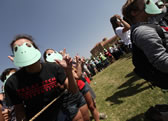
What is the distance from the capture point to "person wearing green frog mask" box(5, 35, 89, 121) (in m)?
1.42

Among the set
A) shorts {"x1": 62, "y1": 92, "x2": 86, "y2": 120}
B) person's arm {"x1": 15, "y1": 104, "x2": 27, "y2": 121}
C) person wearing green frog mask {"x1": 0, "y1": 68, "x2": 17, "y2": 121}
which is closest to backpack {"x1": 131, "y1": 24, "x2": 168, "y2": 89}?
shorts {"x1": 62, "y1": 92, "x2": 86, "y2": 120}

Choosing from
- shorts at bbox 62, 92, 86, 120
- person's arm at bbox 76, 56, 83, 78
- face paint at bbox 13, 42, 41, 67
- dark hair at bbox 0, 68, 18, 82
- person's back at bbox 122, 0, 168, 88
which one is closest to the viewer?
person's back at bbox 122, 0, 168, 88

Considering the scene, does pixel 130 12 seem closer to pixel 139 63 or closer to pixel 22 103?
pixel 139 63

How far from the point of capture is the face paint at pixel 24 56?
1.38 metres

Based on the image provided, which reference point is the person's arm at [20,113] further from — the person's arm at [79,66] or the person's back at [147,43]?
the person's back at [147,43]

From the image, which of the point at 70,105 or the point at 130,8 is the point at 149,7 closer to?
the point at 130,8

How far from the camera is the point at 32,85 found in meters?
1.47

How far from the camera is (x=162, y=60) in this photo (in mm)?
1118

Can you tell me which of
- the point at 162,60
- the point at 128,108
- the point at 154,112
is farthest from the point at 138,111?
the point at 162,60

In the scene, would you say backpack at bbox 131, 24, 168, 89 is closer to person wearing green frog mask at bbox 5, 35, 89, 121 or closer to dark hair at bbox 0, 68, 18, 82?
person wearing green frog mask at bbox 5, 35, 89, 121

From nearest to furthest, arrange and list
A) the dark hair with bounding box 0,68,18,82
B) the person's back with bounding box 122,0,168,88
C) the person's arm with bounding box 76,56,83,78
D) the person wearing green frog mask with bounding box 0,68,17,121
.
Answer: the person's back with bounding box 122,0,168,88
the person's arm with bounding box 76,56,83,78
the person wearing green frog mask with bounding box 0,68,17,121
the dark hair with bounding box 0,68,18,82

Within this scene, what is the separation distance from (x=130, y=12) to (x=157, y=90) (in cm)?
246

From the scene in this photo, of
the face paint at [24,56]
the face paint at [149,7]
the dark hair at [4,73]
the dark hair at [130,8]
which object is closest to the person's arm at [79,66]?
the face paint at [24,56]

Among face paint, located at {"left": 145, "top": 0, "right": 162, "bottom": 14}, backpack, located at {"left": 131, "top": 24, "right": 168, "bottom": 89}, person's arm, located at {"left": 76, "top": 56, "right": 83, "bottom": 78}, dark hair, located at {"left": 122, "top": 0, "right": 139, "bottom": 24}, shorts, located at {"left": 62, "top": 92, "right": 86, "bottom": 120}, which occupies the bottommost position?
shorts, located at {"left": 62, "top": 92, "right": 86, "bottom": 120}
